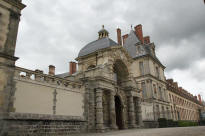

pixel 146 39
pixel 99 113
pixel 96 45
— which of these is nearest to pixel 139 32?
pixel 146 39

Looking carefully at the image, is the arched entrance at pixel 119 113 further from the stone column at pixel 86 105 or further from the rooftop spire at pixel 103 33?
the rooftop spire at pixel 103 33

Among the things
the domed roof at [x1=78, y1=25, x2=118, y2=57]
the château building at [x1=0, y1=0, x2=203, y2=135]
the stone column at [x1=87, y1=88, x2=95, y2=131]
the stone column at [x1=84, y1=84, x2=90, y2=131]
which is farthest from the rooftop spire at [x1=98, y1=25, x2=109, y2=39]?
the stone column at [x1=87, y1=88, x2=95, y2=131]

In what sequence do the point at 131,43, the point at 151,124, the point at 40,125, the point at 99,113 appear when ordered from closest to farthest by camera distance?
the point at 40,125 < the point at 99,113 < the point at 151,124 < the point at 131,43

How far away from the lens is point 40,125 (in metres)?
10.4

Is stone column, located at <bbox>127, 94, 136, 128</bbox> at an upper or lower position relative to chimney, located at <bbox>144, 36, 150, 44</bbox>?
lower

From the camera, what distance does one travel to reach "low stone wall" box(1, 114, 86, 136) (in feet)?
30.3

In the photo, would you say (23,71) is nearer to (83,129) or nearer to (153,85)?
(83,129)

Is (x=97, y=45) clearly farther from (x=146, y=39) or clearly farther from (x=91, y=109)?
(x=146, y=39)

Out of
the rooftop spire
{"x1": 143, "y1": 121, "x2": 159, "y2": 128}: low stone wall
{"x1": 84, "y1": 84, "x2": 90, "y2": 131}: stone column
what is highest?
the rooftop spire

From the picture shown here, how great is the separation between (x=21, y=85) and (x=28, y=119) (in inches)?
78.1

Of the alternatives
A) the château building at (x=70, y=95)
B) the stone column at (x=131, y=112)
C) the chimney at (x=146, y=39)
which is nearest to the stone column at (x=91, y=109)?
the château building at (x=70, y=95)

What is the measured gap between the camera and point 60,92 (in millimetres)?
12883

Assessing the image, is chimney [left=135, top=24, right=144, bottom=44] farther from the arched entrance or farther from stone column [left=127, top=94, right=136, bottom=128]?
the arched entrance

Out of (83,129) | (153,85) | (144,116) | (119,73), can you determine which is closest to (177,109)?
(153,85)
